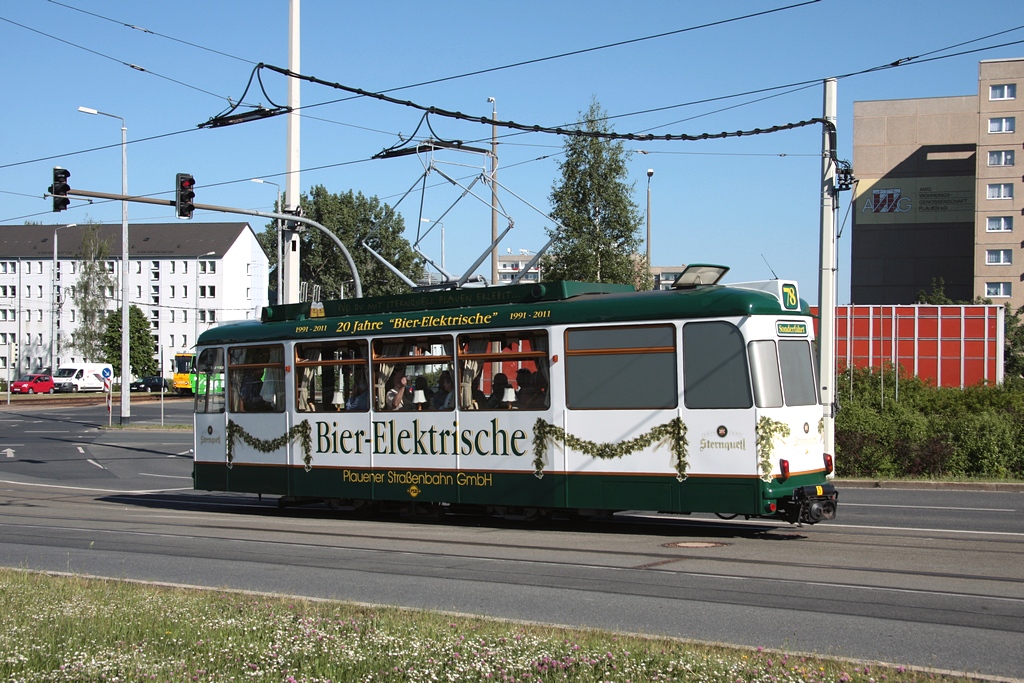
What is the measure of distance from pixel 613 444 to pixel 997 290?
257ft

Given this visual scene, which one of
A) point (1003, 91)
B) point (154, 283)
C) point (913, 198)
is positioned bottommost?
point (154, 283)

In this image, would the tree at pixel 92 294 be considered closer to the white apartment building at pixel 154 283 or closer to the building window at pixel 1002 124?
the white apartment building at pixel 154 283

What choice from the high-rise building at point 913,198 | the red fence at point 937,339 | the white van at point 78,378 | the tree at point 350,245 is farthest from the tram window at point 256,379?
the high-rise building at point 913,198

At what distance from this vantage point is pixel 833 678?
5.73 meters

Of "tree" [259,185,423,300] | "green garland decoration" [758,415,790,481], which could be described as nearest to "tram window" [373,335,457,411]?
"green garland decoration" [758,415,790,481]

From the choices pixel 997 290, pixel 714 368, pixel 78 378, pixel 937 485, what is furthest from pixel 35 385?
pixel 714 368

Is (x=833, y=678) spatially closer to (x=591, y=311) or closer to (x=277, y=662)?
(x=277, y=662)

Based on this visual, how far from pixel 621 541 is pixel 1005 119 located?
79.6 m

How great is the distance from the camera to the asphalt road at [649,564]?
7.68 meters

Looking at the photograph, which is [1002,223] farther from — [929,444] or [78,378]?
[78,378]

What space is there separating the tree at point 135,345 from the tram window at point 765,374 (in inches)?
3157

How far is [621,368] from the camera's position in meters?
13.0

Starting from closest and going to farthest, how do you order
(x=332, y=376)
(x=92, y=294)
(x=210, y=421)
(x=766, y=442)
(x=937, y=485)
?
1. (x=766, y=442)
2. (x=332, y=376)
3. (x=210, y=421)
4. (x=937, y=485)
5. (x=92, y=294)

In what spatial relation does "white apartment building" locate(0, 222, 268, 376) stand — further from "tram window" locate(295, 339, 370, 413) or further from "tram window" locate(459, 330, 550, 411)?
"tram window" locate(459, 330, 550, 411)
